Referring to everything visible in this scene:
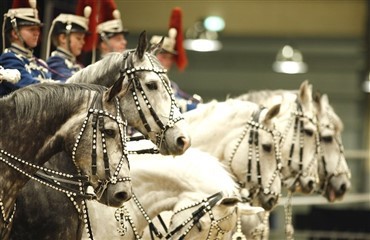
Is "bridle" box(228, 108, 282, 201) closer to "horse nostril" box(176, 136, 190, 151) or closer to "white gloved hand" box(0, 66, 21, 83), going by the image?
"horse nostril" box(176, 136, 190, 151)

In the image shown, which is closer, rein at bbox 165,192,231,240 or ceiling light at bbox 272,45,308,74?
rein at bbox 165,192,231,240

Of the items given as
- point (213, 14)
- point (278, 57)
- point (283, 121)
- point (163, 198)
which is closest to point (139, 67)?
point (163, 198)

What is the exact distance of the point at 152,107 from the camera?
6059mm

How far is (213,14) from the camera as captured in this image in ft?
49.4

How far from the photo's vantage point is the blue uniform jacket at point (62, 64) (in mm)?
7250

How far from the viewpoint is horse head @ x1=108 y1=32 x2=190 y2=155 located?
603cm

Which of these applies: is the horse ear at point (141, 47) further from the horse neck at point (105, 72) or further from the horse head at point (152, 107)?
the horse neck at point (105, 72)

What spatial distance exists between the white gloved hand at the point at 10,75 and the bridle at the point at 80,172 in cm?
68

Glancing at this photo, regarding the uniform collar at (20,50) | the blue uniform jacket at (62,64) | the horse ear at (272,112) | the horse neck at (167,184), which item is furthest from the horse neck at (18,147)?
the horse ear at (272,112)

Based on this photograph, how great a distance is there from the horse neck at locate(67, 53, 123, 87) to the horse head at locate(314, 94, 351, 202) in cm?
283

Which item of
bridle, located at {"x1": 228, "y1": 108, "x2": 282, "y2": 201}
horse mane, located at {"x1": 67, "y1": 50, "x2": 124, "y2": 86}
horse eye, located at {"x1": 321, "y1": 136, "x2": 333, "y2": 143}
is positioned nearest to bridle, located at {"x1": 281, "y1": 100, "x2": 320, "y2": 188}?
horse eye, located at {"x1": 321, "y1": 136, "x2": 333, "y2": 143}

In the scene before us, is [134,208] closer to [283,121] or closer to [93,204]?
[93,204]

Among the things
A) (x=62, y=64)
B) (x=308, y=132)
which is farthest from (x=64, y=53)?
(x=308, y=132)

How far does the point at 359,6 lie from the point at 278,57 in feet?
10.4
